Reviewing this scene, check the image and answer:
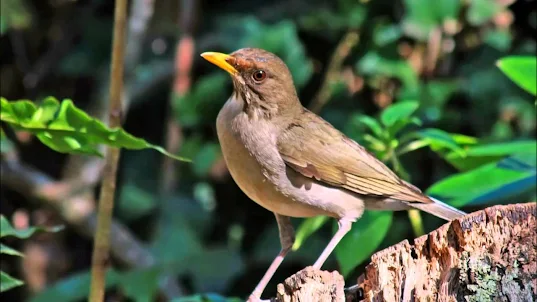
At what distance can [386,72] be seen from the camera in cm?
534

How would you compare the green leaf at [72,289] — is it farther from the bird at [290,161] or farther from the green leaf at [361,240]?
the green leaf at [361,240]

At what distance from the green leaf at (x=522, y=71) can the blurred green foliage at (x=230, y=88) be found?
49.0 inches

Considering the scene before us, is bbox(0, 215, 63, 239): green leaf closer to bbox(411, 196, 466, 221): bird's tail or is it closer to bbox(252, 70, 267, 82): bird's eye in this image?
bbox(252, 70, 267, 82): bird's eye

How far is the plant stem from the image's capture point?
9.79ft

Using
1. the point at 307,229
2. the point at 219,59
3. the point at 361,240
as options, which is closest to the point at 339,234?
the point at 361,240

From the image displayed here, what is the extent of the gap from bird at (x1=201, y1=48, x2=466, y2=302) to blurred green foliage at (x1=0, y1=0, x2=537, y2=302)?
1.16 m

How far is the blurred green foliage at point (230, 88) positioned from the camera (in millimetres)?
5109

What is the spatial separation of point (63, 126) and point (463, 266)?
51.1 inches

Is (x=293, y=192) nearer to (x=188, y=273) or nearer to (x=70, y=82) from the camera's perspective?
(x=188, y=273)

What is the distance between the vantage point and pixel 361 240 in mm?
3275

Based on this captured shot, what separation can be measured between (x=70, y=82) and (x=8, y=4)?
3.32 ft

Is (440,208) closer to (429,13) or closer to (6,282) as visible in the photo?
(6,282)

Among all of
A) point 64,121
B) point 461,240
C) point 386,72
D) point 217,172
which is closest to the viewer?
point 461,240

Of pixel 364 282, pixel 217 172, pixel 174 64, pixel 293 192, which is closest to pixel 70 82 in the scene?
pixel 174 64
